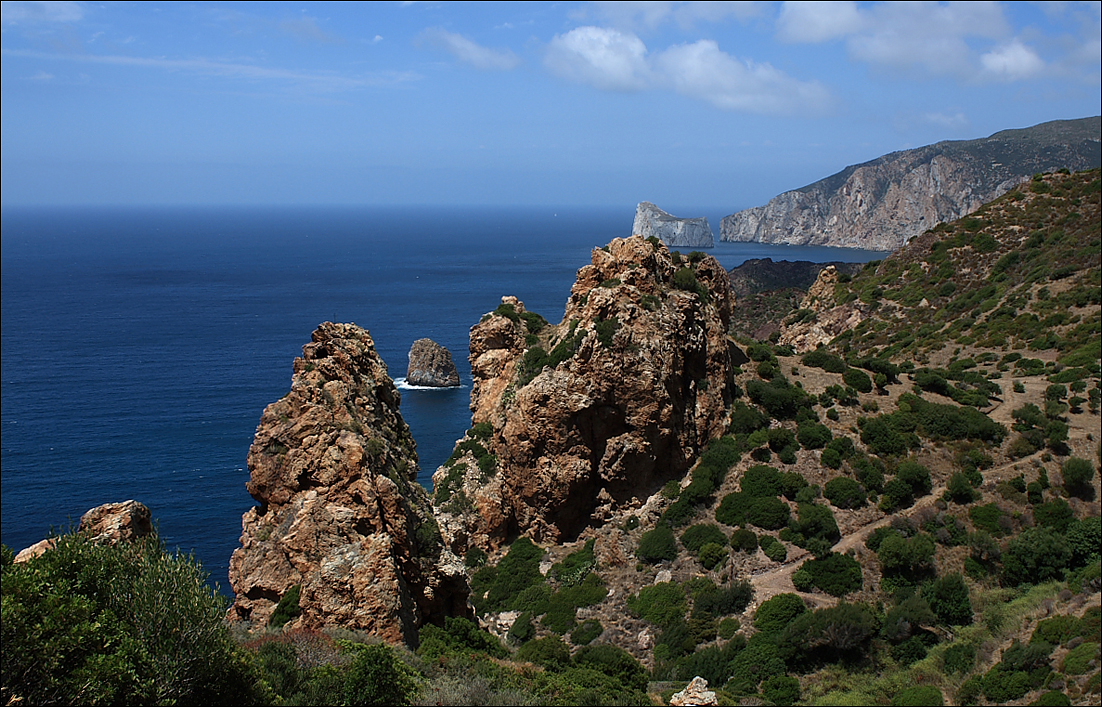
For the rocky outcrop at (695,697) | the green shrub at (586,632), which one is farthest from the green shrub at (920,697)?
the green shrub at (586,632)

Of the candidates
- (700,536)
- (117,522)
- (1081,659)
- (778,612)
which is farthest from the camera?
(700,536)

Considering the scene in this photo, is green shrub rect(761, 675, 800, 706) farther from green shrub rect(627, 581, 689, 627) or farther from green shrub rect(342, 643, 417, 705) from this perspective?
green shrub rect(342, 643, 417, 705)

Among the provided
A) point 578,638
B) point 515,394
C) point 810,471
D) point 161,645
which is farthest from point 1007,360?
point 161,645

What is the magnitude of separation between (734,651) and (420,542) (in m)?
11.5

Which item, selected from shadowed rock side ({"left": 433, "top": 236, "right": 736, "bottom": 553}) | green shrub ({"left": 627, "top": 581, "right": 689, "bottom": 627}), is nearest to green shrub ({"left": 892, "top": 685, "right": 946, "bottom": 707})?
green shrub ({"left": 627, "top": 581, "right": 689, "bottom": 627})

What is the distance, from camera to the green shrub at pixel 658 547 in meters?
32.3

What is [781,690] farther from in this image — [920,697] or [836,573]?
[836,573]

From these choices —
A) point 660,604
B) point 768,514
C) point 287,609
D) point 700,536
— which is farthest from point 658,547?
point 287,609

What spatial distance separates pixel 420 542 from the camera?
2331 centimetres

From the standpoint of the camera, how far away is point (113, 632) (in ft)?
43.0

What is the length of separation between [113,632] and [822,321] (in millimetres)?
66643

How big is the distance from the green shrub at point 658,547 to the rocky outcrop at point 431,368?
68176 mm

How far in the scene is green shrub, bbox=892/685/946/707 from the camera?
2167 centimetres

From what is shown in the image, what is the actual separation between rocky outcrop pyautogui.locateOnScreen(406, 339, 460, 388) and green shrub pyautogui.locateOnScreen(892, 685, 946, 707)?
264ft
